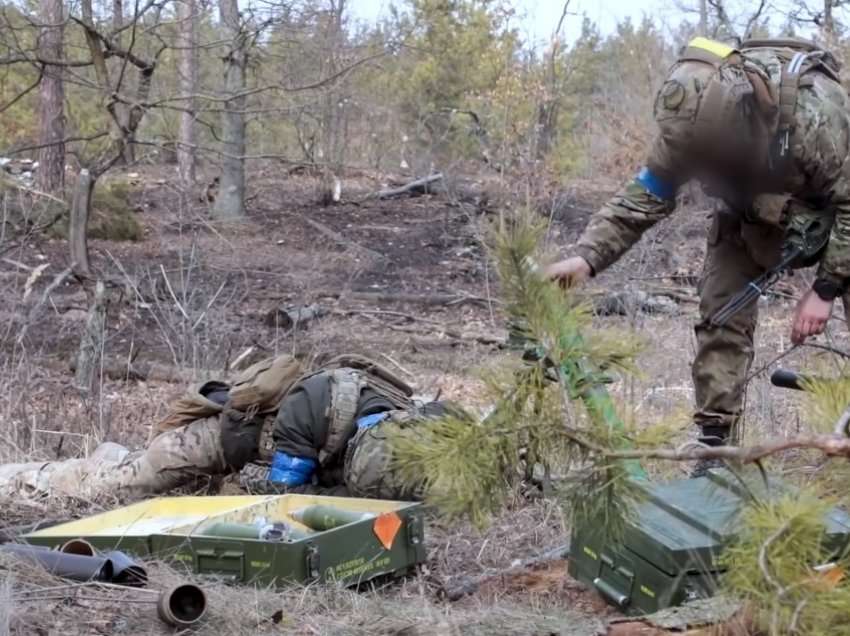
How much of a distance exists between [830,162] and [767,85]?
0.34m

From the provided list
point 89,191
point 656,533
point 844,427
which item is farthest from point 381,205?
point 844,427

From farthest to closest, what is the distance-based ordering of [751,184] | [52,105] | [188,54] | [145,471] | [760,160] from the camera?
[52,105] < [188,54] < [145,471] < [751,184] < [760,160]

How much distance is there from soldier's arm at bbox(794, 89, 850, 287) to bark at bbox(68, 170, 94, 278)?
438 centimetres

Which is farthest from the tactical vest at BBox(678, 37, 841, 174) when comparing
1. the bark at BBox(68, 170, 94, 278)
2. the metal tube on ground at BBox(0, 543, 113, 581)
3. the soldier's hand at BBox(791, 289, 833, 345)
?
the bark at BBox(68, 170, 94, 278)

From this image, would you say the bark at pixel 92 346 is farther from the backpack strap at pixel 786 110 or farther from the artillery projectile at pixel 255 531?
the backpack strap at pixel 786 110

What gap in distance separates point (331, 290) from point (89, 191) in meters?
5.16

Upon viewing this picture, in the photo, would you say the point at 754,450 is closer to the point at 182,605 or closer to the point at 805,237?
the point at 182,605

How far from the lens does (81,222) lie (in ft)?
22.3

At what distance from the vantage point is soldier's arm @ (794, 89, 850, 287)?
3.72 metres

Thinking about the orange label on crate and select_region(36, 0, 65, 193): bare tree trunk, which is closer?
the orange label on crate

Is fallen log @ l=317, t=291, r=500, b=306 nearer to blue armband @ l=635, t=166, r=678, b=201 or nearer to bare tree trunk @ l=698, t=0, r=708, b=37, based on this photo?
blue armband @ l=635, t=166, r=678, b=201

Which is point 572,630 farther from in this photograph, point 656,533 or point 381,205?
point 381,205

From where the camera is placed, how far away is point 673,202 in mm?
4031

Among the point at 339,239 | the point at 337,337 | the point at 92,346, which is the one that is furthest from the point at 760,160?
the point at 339,239
